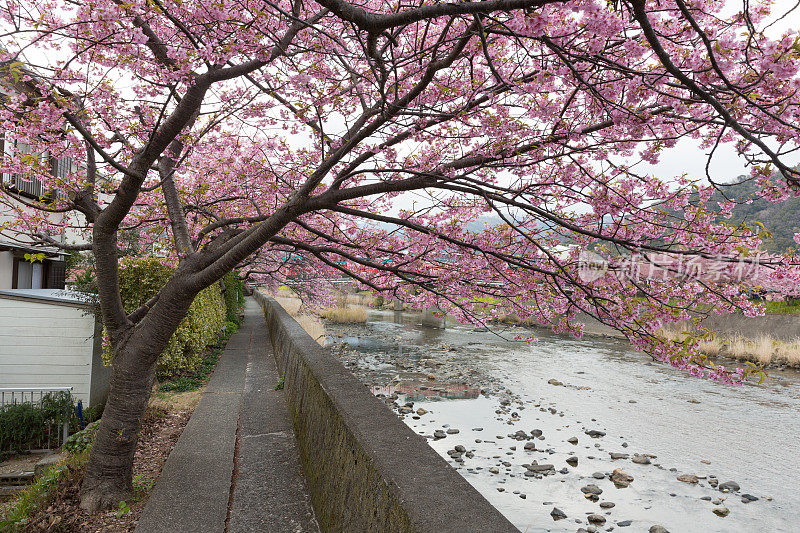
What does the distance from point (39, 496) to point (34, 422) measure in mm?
4180

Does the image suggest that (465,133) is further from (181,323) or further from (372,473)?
(181,323)

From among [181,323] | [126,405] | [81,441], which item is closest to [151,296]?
[181,323]

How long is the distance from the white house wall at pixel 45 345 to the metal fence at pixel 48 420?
0.41m

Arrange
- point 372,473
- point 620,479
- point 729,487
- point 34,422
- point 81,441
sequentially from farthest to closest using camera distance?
point 34,422, point 620,479, point 729,487, point 81,441, point 372,473

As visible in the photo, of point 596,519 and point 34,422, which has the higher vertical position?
point 34,422

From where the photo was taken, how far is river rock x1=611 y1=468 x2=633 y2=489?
23.7 feet

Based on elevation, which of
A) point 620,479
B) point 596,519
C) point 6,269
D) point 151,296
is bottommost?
point 596,519

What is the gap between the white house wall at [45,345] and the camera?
859 cm

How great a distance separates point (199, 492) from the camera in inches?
160

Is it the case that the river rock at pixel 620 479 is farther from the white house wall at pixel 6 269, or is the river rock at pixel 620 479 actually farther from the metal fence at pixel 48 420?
the white house wall at pixel 6 269

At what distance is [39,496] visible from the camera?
449 centimetres

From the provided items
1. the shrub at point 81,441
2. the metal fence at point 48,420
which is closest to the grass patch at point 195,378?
the metal fence at point 48,420

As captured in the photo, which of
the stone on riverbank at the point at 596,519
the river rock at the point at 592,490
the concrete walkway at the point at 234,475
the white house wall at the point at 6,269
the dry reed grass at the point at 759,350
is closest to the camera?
the concrete walkway at the point at 234,475

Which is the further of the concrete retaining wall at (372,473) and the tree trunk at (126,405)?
the tree trunk at (126,405)
